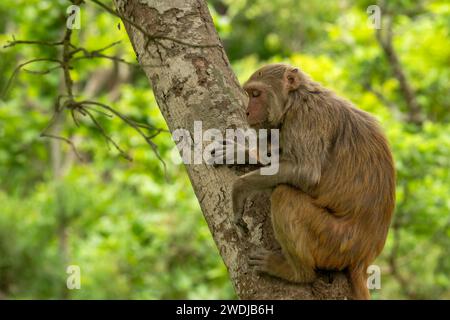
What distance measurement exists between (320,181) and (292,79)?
711mm

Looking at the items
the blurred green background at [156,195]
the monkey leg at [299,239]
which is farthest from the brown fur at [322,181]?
the blurred green background at [156,195]

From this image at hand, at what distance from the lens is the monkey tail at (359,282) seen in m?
3.39

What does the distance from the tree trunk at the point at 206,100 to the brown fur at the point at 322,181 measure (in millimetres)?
85

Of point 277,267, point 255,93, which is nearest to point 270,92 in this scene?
point 255,93

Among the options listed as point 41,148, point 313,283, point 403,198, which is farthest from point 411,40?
point 313,283

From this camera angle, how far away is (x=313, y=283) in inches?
127

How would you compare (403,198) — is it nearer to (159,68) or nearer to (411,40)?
(411,40)

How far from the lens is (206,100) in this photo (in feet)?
11.4

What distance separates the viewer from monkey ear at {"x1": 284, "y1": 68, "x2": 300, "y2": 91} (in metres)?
4.05

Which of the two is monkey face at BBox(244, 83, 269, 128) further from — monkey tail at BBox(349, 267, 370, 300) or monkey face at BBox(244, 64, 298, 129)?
monkey tail at BBox(349, 267, 370, 300)

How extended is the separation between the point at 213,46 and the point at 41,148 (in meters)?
6.37

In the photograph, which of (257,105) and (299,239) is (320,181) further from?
(257,105)

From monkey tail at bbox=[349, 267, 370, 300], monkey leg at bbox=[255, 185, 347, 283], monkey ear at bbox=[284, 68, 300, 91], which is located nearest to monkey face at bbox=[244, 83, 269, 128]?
monkey ear at bbox=[284, 68, 300, 91]
